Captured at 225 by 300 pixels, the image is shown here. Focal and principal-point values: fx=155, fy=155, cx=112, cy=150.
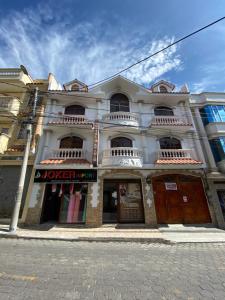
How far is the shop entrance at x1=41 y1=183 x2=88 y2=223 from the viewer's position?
1106 cm

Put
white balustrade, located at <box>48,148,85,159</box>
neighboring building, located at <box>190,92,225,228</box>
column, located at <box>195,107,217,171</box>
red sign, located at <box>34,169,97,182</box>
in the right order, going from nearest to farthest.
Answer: red sign, located at <box>34,169,97,182</box> → neighboring building, located at <box>190,92,225,228</box> → white balustrade, located at <box>48,148,85,159</box> → column, located at <box>195,107,217,171</box>

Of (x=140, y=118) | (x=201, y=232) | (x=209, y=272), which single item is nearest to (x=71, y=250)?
(x=209, y=272)

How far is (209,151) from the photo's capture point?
1291cm

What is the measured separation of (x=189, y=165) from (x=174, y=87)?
912 centimetres

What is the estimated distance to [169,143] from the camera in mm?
13438

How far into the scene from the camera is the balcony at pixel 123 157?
11.2 meters

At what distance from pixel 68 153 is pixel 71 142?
53.1 inches

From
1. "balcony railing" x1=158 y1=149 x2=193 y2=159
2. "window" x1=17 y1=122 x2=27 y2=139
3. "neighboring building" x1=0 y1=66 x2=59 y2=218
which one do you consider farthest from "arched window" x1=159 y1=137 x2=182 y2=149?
"window" x1=17 y1=122 x2=27 y2=139

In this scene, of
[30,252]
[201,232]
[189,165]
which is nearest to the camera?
[30,252]

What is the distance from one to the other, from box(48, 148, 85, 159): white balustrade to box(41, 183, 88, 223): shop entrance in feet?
7.06

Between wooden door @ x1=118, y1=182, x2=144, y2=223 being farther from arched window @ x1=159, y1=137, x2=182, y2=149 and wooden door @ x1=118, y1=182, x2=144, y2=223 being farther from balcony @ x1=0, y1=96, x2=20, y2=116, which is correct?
balcony @ x1=0, y1=96, x2=20, y2=116

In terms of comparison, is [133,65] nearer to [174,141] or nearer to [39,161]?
[174,141]

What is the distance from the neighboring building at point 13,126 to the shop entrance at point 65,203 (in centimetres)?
175

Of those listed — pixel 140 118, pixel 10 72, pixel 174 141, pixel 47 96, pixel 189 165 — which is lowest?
pixel 189 165
